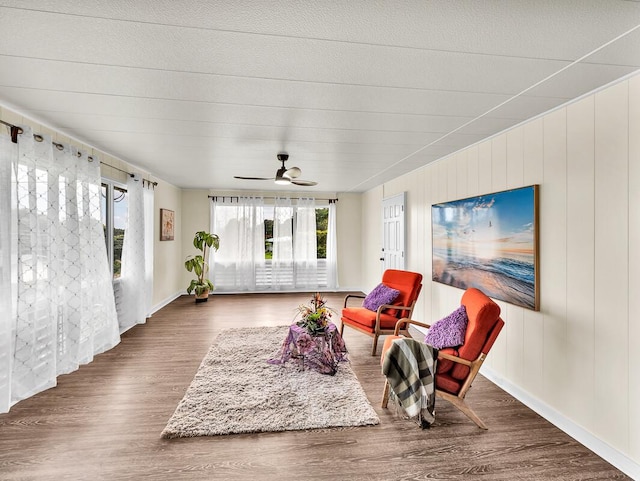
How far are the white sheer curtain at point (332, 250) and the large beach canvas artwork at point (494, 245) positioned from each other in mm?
3746

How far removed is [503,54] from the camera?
174cm

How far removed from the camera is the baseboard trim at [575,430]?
1.95 metres

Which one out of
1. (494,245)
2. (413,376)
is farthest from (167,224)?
(494,245)

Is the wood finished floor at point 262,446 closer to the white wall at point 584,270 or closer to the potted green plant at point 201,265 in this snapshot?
the white wall at point 584,270

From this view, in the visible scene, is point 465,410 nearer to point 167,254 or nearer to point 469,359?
point 469,359

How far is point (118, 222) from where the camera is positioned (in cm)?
458

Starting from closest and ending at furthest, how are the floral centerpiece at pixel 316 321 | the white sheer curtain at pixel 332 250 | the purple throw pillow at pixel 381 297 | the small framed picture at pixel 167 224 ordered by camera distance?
the floral centerpiece at pixel 316 321
the purple throw pillow at pixel 381 297
the small framed picture at pixel 167 224
the white sheer curtain at pixel 332 250

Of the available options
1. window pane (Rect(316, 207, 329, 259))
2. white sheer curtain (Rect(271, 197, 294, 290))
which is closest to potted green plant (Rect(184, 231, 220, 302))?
white sheer curtain (Rect(271, 197, 294, 290))

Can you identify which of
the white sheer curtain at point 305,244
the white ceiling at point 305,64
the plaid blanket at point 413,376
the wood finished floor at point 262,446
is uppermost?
the white ceiling at point 305,64

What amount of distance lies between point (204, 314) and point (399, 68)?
504 centimetres

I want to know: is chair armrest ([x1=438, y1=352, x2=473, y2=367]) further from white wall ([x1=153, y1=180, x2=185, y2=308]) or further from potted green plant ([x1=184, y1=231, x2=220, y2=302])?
potted green plant ([x1=184, y1=231, x2=220, y2=302])

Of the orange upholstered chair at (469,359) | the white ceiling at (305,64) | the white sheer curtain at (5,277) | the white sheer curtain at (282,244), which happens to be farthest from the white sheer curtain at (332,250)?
the white sheer curtain at (5,277)

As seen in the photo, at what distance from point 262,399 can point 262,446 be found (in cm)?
54

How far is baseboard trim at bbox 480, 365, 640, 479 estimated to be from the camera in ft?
A: 6.40
